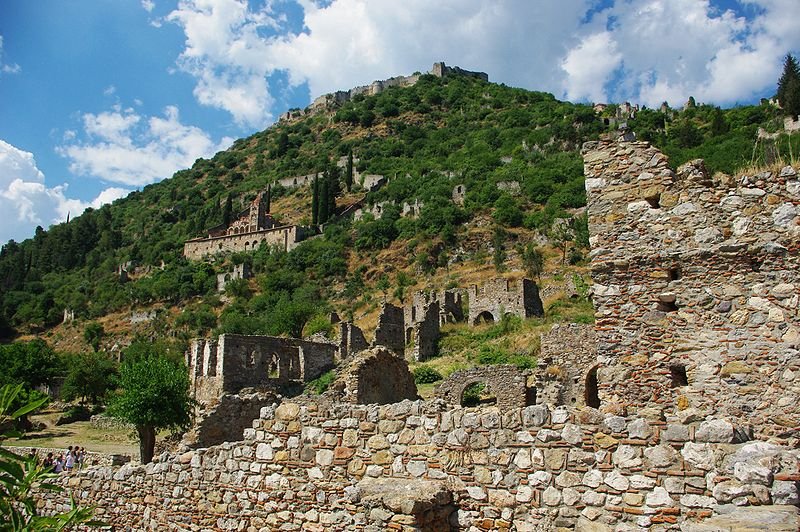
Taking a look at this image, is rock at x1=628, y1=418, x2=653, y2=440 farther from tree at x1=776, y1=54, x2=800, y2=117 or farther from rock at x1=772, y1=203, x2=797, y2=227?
tree at x1=776, y1=54, x2=800, y2=117

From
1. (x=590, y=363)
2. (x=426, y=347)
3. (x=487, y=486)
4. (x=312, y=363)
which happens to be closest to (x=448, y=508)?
(x=487, y=486)

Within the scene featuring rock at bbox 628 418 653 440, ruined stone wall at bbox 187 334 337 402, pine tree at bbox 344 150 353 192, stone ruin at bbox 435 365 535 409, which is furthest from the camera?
pine tree at bbox 344 150 353 192

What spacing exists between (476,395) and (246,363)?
12573 millimetres

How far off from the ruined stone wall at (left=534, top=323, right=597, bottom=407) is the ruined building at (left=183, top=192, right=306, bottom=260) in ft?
291

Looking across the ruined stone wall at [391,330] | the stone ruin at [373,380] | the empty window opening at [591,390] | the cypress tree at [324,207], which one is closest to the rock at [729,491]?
the stone ruin at [373,380]

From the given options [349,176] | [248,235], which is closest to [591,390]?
[248,235]

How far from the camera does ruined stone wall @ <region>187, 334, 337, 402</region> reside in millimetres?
28266

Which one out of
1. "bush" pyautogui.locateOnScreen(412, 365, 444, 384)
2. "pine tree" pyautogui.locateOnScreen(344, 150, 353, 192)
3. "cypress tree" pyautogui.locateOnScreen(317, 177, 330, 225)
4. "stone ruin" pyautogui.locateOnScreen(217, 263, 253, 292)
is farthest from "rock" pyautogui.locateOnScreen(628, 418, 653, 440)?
"pine tree" pyautogui.locateOnScreen(344, 150, 353, 192)

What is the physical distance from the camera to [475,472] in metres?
5.77

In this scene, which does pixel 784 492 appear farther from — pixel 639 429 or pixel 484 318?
Result: pixel 484 318

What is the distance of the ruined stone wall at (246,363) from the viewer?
28266 mm

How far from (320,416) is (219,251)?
365ft

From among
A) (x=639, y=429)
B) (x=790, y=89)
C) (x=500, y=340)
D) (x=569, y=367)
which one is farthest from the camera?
(x=790, y=89)

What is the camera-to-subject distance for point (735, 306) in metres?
7.36
